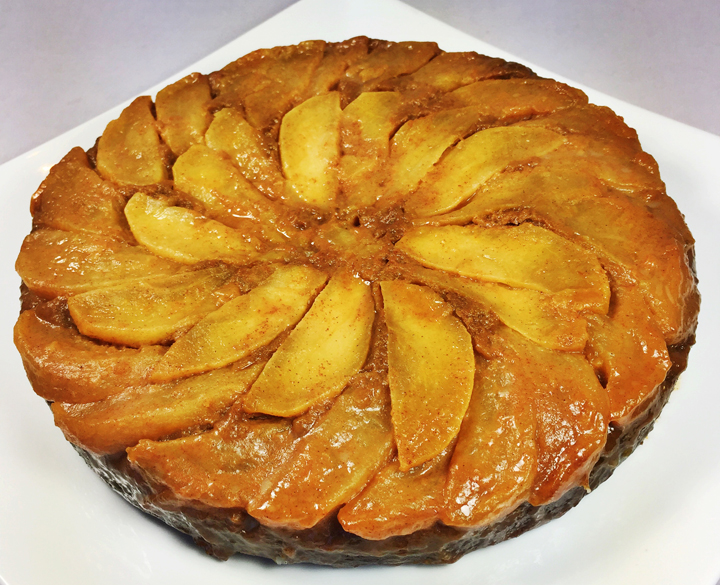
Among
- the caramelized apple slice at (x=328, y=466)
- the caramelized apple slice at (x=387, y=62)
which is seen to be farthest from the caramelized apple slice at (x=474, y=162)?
the caramelized apple slice at (x=328, y=466)

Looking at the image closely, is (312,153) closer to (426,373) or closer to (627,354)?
(426,373)

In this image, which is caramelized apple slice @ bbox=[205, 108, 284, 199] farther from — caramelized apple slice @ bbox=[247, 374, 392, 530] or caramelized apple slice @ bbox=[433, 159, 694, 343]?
caramelized apple slice @ bbox=[247, 374, 392, 530]

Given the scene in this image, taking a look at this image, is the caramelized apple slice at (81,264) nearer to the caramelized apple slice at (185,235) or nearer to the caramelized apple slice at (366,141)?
the caramelized apple slice at (185,235)

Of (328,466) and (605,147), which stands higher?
(605,147)

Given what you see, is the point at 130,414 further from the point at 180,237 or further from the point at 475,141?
the point at 475,141

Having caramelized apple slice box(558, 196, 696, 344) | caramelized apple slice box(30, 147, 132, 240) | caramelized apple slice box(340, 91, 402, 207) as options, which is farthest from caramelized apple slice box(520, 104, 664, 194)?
caramelized apple slice box(30, 147, 132, 240)

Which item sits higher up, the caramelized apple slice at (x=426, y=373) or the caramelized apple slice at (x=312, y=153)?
the caramelized apple slice at (x=312, y=153)

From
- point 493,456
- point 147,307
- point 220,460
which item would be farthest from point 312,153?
point 493,456
